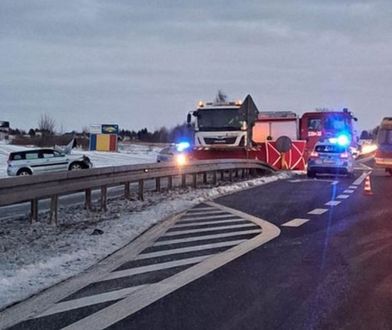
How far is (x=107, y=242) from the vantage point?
1007 cm

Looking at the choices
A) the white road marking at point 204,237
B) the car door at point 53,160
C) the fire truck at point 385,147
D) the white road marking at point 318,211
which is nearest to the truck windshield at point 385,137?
the fire truck at point 385,147

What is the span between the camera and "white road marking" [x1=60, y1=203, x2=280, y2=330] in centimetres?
587

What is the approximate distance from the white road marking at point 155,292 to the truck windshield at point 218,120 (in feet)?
64.9

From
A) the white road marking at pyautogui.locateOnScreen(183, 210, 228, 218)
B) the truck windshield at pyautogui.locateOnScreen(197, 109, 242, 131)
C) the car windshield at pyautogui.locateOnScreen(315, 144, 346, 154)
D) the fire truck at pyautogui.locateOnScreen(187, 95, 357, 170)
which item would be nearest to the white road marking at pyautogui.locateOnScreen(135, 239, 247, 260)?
the white road marking at pyautogui.locateOnScreen(183, 210, 228, 218)

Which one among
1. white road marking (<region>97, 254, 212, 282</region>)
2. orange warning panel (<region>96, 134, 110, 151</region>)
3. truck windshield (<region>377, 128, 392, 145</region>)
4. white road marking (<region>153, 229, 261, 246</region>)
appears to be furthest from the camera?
orange warning panel (<region>96, 134, 110, 151</region>)

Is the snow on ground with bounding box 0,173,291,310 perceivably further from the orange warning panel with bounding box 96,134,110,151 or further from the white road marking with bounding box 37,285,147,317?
the orange warning panel with bounding box 96,134,110,151

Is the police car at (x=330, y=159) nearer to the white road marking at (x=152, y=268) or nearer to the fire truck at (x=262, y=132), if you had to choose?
the fire truck at (x=262, y=132)

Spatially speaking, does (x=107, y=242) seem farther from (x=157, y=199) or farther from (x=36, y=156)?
(x=36, y=156)

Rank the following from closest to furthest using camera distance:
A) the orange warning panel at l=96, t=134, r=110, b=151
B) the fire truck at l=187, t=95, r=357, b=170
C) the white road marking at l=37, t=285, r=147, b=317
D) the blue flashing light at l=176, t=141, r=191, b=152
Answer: the white road marking at l=37, t=285, r=147, b=317 → the fire truck at l=187, t=95, r=357, b=170 → the blue flashing light at l=176, t=141, r=191, b=152 → the orange warning panel at l=96, t=134, r=110, b=151

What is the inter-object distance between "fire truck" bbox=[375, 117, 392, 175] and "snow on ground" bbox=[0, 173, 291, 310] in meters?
16.1

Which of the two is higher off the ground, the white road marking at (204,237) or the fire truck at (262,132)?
the fire truck at (262,132)

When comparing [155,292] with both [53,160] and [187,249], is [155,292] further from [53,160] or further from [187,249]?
[53,160]

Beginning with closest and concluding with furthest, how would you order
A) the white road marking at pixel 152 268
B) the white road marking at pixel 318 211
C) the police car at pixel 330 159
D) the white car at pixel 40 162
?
the white road marking at pixel 152 268 → the white road marking at pixel 318 211 → the police car at pixel 330 159 → the white car at pixel 40 162

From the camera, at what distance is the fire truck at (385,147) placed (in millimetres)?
29666
